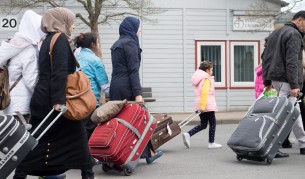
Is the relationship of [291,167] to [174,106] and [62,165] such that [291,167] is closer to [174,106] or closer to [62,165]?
[62,165]

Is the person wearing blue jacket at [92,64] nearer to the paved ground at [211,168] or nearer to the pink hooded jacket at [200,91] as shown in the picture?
the paved ground at [211,168]

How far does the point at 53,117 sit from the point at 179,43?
15938mm

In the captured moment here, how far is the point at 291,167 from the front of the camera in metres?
9.02

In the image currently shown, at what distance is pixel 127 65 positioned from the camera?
876 cm

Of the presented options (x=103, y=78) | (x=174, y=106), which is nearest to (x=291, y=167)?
(x=103, y=78)

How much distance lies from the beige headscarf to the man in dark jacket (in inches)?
161

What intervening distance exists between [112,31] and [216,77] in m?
3.81

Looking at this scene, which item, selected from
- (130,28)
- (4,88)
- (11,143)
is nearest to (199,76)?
(130,28)

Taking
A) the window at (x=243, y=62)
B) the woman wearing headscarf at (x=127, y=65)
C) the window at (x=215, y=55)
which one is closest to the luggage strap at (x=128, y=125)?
the woman wearing headscarf at (x=127, y=65)

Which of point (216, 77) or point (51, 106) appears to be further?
point (216, 77)

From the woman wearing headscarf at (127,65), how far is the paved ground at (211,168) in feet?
3.30

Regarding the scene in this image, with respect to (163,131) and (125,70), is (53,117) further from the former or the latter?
(163,131)

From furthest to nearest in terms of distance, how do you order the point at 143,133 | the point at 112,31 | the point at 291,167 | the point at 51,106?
1. the point at 112,31
2. the point at 291,167
3. the point at 143,133
4. the point at 51,106

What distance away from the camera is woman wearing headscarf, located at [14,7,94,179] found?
20.6ft
